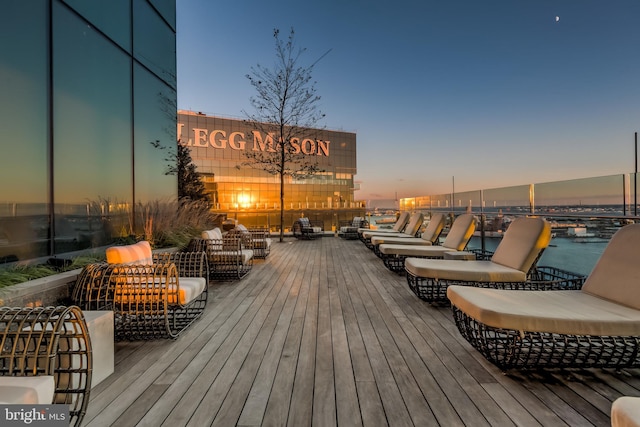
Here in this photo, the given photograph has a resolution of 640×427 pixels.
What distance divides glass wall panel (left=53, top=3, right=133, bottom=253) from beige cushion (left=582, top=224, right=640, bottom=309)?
527 centimetres

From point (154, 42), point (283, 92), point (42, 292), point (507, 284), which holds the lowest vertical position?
point (507, 284)

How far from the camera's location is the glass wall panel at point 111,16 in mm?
Result: 4059

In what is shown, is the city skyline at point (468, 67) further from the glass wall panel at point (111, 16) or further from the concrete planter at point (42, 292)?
the concrete planter at point (42, 292)

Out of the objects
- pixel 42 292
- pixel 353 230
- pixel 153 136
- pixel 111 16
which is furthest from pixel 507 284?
pixel 353 230

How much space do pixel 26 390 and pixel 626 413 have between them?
1.94m

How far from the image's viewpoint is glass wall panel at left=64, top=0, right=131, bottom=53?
4.06 metres

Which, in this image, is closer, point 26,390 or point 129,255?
point 26,390

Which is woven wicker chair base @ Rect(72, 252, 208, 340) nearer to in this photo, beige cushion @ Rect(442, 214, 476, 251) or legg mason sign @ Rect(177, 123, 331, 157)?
beige cushion @ Rect(442, 214, 476, 251)

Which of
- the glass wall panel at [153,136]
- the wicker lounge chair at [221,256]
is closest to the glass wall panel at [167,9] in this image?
the glass wall panel at [153,136]

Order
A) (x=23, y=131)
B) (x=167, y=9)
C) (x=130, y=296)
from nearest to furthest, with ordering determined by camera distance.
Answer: (x=130, y=296) → (x=23, y=131) → (x=167, y=9)

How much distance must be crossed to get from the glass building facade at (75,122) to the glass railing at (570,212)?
544 centimetres

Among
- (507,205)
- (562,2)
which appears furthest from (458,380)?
(562,2)

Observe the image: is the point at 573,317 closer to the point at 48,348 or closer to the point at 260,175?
the point at 48,348

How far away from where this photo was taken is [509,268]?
125 inches
